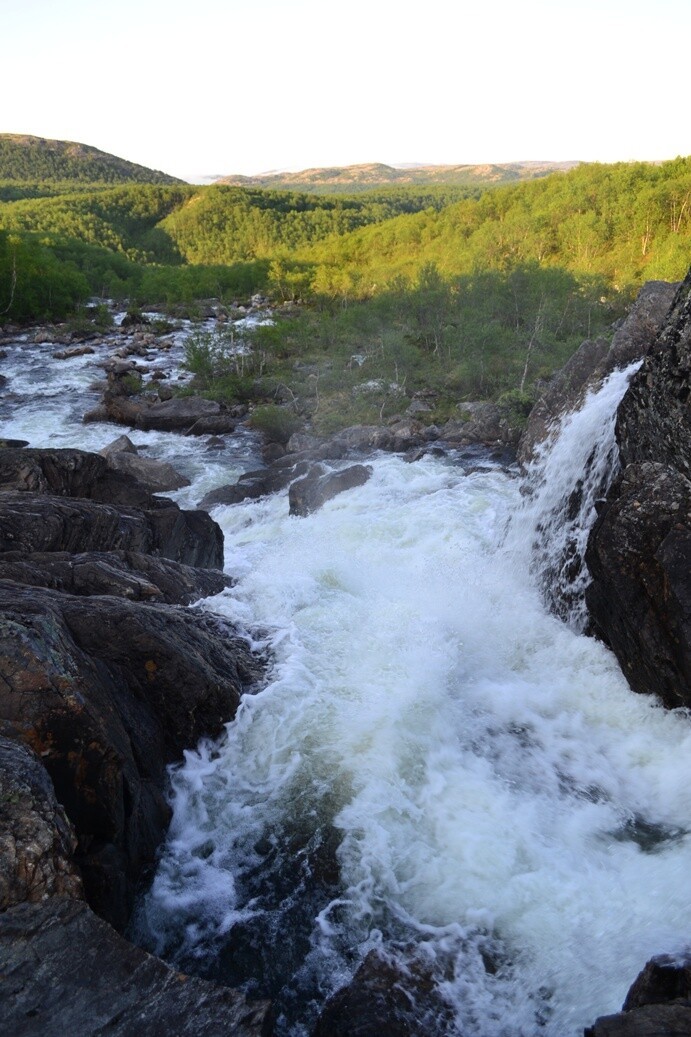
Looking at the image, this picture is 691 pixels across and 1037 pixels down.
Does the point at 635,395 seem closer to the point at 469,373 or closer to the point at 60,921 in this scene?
the point at 60,921

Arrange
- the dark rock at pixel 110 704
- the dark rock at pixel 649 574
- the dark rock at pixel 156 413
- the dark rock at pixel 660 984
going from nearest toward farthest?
the dark rock at pixel 660 984 → the dark rock at pixel 110 704 → the dark rock at pixel 649 574 → the dark rock at pixel 156 413

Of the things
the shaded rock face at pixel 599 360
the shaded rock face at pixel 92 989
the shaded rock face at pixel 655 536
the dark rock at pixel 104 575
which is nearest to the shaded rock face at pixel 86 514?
the dark rock at pixel 104 575

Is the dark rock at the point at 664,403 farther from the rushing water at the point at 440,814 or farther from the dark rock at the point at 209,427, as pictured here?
the dark rock at the point at 209,427

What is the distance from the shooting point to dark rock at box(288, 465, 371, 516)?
66.1 feet

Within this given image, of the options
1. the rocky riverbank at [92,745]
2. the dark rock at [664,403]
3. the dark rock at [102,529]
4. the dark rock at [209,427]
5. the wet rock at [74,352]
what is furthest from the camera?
the wet rock at [74,352]

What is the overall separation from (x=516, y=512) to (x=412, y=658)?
18.6 feet

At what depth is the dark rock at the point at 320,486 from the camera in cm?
2014

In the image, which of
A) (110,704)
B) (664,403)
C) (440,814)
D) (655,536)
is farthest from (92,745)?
(664,403)

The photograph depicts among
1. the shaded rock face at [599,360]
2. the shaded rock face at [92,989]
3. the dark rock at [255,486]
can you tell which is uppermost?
the shaded rock face at [599,360]

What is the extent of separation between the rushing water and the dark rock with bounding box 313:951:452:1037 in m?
0.09

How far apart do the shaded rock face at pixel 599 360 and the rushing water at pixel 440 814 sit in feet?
7.10

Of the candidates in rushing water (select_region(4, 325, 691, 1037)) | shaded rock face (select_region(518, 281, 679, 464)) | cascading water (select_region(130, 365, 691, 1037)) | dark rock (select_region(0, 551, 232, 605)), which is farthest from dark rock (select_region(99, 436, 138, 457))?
shaded rock face (select_region(518, 281, 679, 464))

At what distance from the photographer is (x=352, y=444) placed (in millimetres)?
26703

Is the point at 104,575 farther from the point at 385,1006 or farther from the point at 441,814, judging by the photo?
the point at 385,1006
